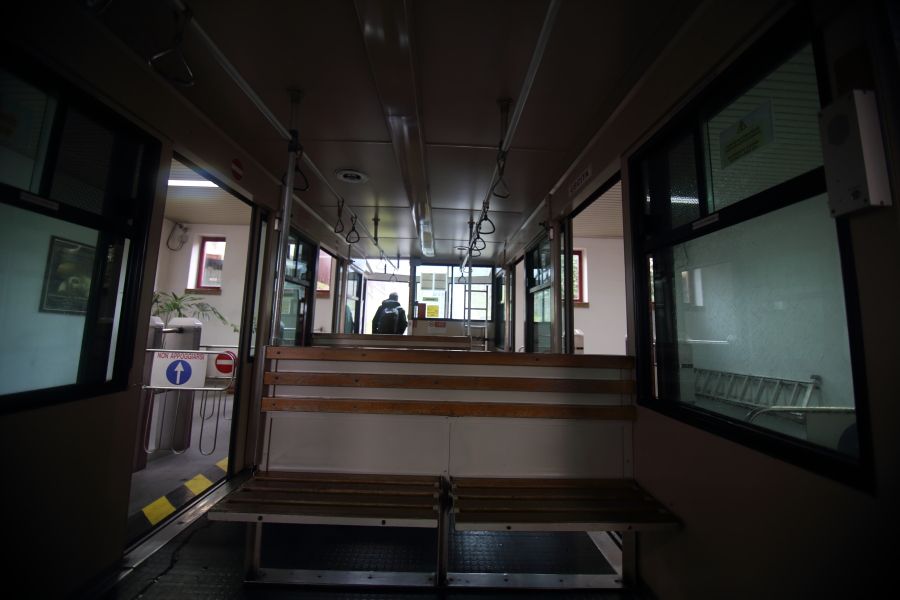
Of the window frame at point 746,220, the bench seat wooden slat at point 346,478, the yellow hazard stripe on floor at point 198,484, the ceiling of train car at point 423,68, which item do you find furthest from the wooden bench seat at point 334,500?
the ceiling of train car at point 423,68

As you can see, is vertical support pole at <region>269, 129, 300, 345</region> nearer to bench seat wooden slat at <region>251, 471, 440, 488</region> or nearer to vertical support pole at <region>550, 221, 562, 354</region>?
bench seat wooden slat at <region>251, 471, 440, 488</region>

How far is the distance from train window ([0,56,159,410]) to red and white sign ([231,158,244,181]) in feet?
2.36

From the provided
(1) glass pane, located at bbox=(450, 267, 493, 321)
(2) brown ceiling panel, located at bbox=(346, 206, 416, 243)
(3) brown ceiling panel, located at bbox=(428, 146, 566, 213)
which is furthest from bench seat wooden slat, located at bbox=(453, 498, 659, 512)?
(1) glass pane, located at bbox=(450, 267, 493, 321)

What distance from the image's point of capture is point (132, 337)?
1784 millimetres

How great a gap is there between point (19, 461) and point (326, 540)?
4.52 feet

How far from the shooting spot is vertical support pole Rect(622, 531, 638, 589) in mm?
1635

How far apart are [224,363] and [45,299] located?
63.3 inches

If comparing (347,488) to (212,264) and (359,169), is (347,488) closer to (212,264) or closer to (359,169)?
(359,169)

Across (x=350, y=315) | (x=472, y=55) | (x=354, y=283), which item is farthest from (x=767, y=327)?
(x=354, y=283)

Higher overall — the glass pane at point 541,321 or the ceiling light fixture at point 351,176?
the ceiling light fixture at point 351,176

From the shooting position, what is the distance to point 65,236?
1489 mm

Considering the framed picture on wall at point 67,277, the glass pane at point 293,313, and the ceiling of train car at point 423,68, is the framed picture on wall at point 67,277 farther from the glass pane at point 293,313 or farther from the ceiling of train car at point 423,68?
the glass pane at point 293,313

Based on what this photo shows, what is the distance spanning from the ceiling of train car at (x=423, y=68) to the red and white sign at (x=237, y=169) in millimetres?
173

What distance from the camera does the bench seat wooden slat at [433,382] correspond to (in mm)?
1685
